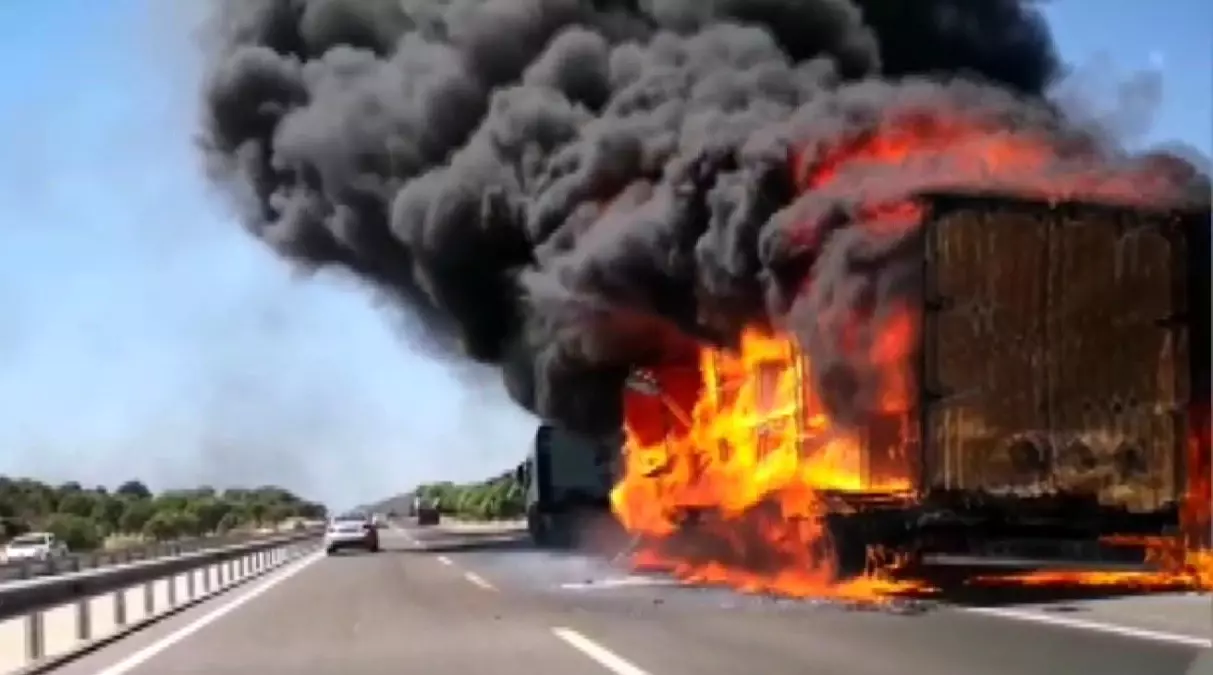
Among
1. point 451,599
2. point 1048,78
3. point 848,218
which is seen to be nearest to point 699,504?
point 451,599

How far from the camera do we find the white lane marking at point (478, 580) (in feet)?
80.0

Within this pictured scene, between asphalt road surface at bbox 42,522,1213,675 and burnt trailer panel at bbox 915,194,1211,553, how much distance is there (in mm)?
1316

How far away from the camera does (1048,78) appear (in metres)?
30.8

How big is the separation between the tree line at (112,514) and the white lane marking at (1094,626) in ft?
166

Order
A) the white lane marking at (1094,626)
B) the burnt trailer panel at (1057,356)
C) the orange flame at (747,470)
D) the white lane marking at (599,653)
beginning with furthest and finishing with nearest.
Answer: the orange flame at (747,470)
the burnt trailer panel at (1057,356)
the white lane marking at (1094,626)
the white lane marking at (599,653)

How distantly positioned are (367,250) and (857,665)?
2440cm

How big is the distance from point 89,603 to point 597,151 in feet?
42.4

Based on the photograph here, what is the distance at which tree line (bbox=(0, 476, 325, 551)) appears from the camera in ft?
239

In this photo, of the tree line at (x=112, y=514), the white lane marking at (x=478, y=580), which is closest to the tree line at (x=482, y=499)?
the tree line at (x=112, y=514)

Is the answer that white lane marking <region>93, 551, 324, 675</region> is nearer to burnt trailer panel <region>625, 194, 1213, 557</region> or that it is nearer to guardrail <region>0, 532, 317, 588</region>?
guardrail <region>0, 532, 317, 588</region>

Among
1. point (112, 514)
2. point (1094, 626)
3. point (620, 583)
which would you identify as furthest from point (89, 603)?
point (112, 514)

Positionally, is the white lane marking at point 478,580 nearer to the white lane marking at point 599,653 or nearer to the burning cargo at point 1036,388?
the burning cargo at point 1036,388

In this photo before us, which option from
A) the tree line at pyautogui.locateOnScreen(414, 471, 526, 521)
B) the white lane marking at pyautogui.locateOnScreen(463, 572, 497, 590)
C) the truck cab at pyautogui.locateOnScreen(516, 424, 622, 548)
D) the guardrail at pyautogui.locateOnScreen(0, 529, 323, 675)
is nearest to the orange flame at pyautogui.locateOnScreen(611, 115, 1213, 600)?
the white lane marking at pyautogui.locateOnScreen(463, 572, 497, 590)

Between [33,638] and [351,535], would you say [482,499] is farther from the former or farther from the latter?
[33,638]
